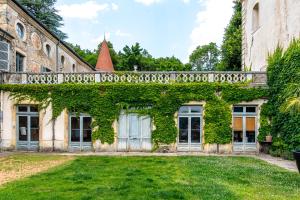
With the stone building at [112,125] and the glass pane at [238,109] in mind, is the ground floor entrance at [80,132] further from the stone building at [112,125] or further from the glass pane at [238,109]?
the glass pane at [238,109]

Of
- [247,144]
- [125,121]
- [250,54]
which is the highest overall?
[250,54]

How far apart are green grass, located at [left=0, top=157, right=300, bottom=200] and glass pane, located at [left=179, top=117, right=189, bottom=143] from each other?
598 centimetres

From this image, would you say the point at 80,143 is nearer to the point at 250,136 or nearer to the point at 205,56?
the point at 250,136

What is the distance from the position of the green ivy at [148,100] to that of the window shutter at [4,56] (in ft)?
3.81

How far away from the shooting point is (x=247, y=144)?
1798 centimetres

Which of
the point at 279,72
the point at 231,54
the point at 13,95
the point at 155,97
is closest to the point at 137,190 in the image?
the point at 155,97

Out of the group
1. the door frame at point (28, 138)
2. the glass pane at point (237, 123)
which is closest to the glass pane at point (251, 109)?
the glass pane at point (237, 123)

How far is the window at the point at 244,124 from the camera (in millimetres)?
17891

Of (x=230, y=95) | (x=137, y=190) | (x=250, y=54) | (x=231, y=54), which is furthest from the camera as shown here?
(x=231, y=54)

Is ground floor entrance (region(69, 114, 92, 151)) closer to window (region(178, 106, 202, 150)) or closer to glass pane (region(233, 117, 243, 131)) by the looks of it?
window (region(178, 106, 202, 150))

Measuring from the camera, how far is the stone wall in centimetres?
1885

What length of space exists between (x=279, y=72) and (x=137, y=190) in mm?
11463

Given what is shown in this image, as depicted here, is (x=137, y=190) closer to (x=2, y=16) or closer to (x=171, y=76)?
(x=171, y=76)

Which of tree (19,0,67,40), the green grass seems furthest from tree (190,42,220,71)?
the green grass
